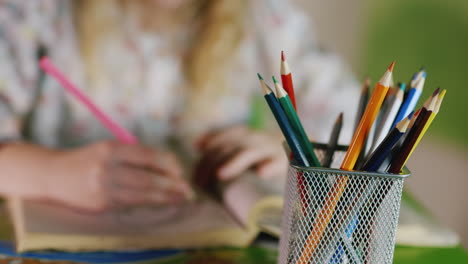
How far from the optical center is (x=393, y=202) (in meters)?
0.26

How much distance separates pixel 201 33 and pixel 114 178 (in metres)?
0.30

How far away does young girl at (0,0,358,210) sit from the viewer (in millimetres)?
536

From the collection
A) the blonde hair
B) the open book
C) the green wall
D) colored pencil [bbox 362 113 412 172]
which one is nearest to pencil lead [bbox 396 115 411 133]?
colored pencil [bbox 362 113 412 172]

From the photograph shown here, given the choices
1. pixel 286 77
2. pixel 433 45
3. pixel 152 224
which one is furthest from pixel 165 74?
pixel 433 45

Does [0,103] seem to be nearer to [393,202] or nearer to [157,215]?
[157,215]

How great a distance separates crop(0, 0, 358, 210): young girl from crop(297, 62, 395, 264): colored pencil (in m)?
0.19


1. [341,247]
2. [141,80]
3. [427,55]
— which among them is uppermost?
[427,55]

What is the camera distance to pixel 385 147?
0.80 ft

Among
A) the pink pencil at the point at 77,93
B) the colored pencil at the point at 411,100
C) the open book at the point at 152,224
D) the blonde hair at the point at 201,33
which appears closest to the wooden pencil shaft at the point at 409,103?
the colored pencil at the point at 411,100

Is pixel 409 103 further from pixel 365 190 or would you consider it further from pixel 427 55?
pixel 427 55

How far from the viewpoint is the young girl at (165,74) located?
536 millimetres

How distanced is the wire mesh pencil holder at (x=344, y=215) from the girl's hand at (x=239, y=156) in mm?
186

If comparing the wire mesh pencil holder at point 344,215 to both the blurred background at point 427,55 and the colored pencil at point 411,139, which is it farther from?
the blurred background at point 427,55

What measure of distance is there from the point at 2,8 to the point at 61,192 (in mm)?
243
